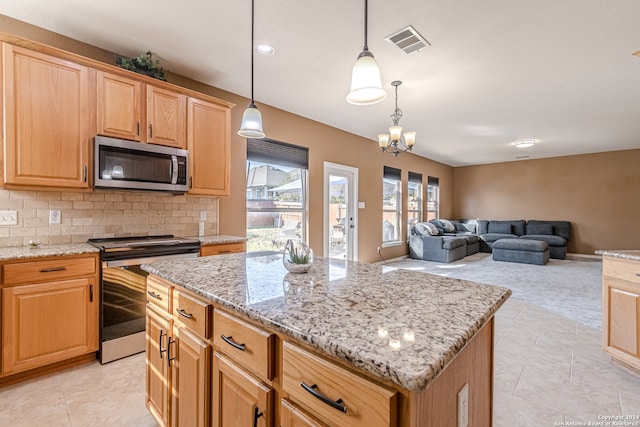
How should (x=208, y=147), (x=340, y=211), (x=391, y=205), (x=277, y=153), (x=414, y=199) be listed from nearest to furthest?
1. (x=208, y=147)
2. (x=277, y=153)
3. (x=340, y=211)
4. (x=391, y=205)
5. (x=414, y=199)

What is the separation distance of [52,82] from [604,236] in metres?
10.0

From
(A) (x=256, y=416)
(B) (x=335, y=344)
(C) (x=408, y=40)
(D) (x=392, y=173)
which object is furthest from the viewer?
(D) (x=392, y=173)

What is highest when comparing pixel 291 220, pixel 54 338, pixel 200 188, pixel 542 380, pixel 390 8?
pixel 390 8

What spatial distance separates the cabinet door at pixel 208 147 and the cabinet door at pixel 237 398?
2.22 metres

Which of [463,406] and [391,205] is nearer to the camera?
[463,406]

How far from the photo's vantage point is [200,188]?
299cm

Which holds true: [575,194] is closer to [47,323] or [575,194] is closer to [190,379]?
[190,379]

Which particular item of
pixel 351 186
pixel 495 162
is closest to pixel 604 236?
pixel 495 162

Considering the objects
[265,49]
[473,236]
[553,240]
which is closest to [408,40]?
[265,49]

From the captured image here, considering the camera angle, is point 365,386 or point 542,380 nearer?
point 365,386

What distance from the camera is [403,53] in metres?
2.65

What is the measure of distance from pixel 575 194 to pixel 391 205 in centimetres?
477

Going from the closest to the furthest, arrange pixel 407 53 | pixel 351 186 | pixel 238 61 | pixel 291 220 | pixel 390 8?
pixel 390 8, pixel 407 53, pixel 238 61, pixel 291 220, pixel 351 186

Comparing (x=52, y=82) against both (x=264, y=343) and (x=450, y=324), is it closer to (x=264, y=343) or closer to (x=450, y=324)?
(x=264, y=343)
